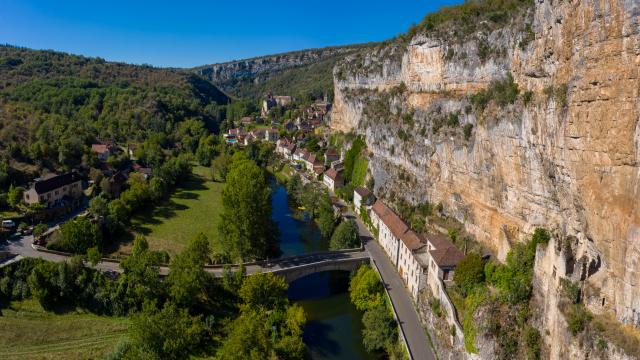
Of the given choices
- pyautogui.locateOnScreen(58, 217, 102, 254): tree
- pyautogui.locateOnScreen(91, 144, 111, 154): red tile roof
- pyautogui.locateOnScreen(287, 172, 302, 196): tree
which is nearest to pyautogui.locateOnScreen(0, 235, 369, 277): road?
pyautogui.locateOnScreen(58, 217, 102, 254): tree

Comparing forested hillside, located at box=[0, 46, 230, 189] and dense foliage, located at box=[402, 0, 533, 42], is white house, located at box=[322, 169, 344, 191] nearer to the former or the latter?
dense foliage, located at box=[402, 0, 533, 42]

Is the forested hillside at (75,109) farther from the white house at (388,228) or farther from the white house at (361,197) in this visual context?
the white house at (388,228)

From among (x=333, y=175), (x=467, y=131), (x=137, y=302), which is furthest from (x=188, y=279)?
(x=333, y=175)

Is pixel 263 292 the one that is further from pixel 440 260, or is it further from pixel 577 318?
pixel 577 318

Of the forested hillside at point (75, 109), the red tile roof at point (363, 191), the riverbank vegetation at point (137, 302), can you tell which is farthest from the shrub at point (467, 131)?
the forested hillside at point (75, 109)

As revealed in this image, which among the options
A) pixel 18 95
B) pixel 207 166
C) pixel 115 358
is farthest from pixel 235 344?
pixel 18 95

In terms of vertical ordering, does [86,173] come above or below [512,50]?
below

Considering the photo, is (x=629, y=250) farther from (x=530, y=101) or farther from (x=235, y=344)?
(x=235, y=344)
